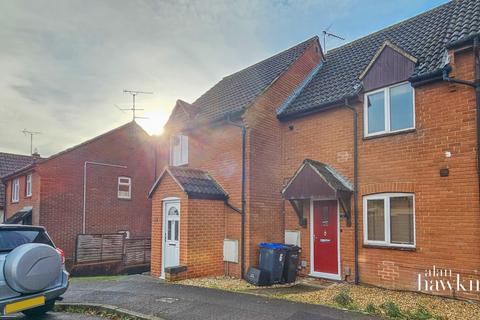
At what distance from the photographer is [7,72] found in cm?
1070

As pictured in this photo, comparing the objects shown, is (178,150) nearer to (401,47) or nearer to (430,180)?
(401,47)

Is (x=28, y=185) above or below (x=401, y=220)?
above

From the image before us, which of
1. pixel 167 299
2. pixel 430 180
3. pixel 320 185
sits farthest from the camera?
pixel 320 185

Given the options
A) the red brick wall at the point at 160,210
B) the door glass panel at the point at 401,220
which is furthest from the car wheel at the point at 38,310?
the door glass panel at the point at 401,220

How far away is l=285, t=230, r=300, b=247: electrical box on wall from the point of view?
10.8 metres

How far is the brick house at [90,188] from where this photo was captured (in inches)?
676

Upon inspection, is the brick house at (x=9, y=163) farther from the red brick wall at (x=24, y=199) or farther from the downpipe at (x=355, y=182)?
the downpipe at (x=355, y=182)

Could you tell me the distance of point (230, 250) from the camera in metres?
10.8

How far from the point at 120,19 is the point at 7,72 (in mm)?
3953

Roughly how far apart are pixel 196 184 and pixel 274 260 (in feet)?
11.0

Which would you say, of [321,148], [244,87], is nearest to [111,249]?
[244,87]

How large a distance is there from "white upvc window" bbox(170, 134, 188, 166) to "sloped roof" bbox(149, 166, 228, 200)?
5.65 ft

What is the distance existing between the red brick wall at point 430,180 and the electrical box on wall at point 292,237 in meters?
1.56

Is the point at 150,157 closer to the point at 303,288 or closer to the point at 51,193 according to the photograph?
the point at 51,193
